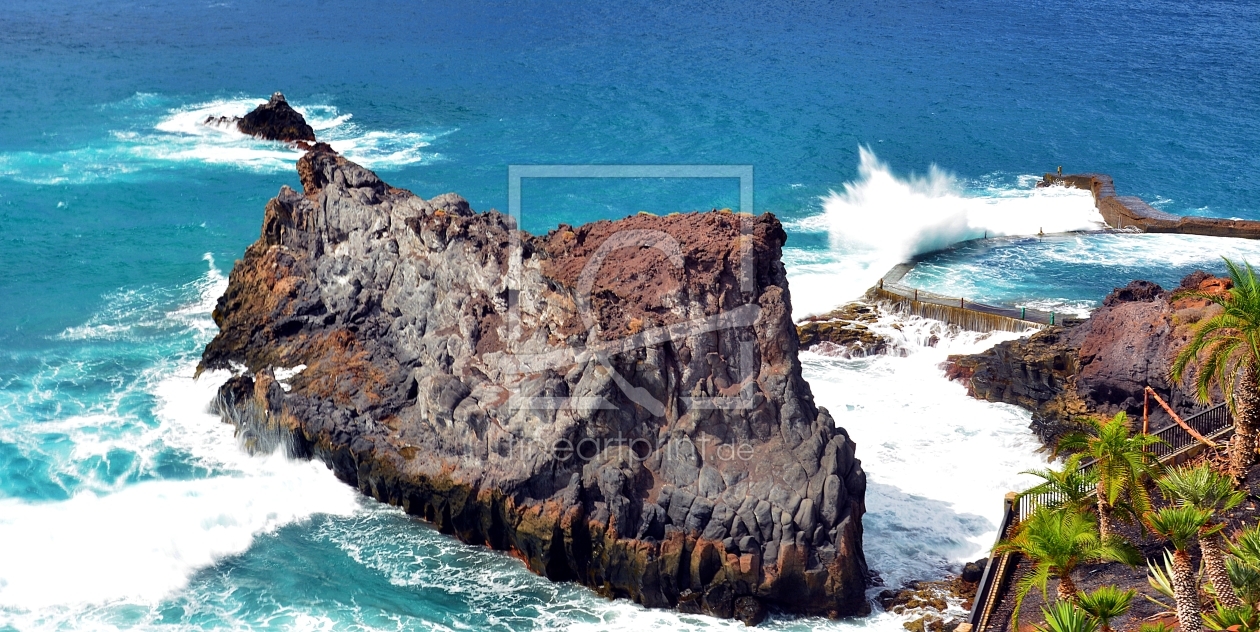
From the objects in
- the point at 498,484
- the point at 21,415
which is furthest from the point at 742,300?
the point at 21,415

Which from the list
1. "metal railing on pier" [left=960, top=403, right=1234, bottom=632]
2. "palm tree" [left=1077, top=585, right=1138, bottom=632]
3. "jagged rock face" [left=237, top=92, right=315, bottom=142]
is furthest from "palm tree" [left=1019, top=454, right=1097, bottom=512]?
"jagged rock face" [left=237, top=92, right=315, bottom=142]

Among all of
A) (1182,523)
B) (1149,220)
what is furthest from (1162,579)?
(1149,220)

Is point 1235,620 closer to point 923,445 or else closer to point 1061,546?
point 1061,546

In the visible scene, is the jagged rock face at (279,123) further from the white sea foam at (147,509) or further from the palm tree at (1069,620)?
the palm tree at (1069,620)

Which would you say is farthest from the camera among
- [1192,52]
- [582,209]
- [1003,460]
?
[1192,52]

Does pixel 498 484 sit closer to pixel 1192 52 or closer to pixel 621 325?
pixel 621 325

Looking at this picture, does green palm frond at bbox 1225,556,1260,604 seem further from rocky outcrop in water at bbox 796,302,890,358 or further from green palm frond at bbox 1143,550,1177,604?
rocky outcrop in water at bbox 796,302,890,358
